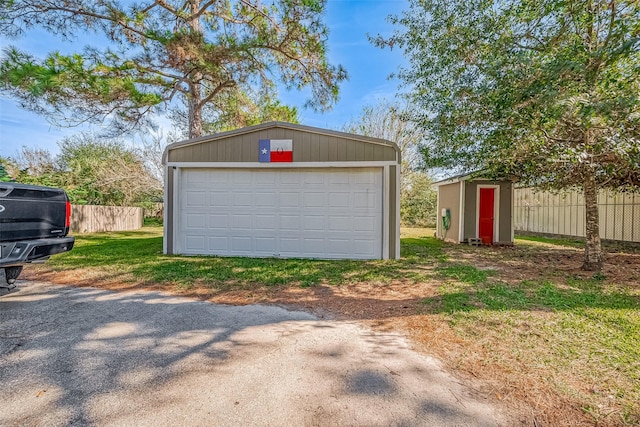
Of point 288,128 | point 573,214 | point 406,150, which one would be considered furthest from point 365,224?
point 406,150

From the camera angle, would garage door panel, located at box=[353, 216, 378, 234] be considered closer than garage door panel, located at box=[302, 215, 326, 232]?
Yes

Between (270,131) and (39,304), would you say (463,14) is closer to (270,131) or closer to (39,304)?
(270,131)

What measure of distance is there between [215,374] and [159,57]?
9260 millimetres

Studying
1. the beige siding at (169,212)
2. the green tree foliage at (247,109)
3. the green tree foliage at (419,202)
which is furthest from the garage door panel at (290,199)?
the green tree foliage at (419,202)

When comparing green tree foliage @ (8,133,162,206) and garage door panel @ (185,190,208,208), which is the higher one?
green tree foliage @ (8,133,162,206)

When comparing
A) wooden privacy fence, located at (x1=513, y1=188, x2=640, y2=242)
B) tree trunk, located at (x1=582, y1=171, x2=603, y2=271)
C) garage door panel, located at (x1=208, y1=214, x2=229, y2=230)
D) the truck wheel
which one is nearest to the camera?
the truck wheel

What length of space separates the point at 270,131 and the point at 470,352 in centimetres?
605

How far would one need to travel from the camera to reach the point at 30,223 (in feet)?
11.3

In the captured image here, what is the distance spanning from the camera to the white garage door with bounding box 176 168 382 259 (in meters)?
7.10

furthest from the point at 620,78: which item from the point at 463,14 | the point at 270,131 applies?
the point at 270,131

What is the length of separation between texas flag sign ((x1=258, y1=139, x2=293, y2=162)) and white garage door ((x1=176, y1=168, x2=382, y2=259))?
0.29 meters

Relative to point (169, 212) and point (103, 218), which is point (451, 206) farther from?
point (103, 218)

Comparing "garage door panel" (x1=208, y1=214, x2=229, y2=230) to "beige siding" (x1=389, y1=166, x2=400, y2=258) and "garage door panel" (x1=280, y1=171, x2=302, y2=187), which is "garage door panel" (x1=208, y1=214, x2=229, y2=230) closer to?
"garage door panel" (x1=280, y1=171, x2=302, y2=187)

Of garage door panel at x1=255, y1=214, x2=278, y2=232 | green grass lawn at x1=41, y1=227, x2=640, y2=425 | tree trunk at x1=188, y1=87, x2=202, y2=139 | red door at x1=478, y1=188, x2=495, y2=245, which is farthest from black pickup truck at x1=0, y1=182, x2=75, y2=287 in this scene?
red door at x1=478, y1=188, x2=495, y2=245
